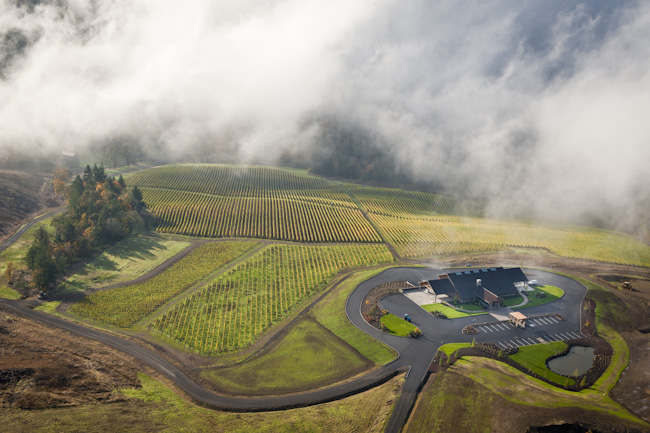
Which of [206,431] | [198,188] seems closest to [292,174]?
[198,188]

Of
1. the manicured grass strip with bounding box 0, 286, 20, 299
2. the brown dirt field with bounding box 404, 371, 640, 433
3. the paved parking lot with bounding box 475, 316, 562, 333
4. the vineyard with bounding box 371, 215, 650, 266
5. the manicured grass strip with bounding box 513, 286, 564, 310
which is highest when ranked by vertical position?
the vineyard with bounding box 371, 215, 650, 266

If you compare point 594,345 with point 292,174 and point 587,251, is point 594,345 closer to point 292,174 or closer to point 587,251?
point 587,251

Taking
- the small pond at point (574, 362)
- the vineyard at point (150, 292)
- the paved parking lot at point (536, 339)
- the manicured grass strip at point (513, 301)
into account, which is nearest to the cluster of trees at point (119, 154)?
the vineyard at point (150, 292)

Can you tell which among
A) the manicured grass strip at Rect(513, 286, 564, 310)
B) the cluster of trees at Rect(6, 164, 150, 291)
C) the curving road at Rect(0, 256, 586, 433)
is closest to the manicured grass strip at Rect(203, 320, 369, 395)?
the curving road at Rect(0, 256, 586, 433)

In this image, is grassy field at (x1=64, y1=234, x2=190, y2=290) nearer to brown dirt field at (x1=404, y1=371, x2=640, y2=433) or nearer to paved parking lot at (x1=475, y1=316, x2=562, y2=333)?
brown dirt field at (x1=404, y1=371, x2=640, y2=433)

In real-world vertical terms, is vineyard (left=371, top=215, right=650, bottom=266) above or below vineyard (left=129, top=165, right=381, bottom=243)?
above

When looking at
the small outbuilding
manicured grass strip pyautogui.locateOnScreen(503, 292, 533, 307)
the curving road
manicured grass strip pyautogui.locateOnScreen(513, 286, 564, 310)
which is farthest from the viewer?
manicured grass strip pyautogui.locateOnScreen(513, 286, 564, 310)

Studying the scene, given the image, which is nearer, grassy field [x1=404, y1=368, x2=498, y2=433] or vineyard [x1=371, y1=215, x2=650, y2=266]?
grassy field [x1=404, y1=368, x2=498, y2=433]
